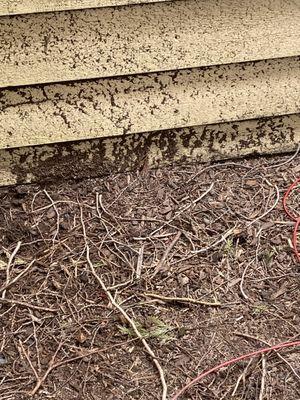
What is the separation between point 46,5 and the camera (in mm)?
2436

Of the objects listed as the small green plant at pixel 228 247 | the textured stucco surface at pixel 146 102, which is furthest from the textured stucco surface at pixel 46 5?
the small green plant at pixel 228 247

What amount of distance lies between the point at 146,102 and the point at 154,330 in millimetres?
1006

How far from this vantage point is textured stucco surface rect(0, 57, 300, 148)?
2.68 metres

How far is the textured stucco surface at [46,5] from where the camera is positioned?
7.90ft

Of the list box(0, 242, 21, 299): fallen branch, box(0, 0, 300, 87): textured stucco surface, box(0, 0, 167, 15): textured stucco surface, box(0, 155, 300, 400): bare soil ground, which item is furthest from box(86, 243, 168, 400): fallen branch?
box(0, 0, 167, 15): textured stucco surface

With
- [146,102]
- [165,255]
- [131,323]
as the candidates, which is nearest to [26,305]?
[131,323]

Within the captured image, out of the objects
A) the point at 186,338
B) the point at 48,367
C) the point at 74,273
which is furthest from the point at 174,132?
the point at 48,367

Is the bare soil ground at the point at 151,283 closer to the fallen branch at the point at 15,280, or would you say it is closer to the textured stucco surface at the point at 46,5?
the fallen branch at the point at 15,280

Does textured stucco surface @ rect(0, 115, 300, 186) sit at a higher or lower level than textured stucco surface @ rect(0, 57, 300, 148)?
lower

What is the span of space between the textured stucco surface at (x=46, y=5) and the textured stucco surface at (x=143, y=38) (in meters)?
0.03

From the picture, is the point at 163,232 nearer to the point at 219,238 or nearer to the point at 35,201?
the point at 219,238

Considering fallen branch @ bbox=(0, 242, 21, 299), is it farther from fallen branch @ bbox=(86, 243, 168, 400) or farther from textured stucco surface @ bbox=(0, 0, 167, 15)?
textured stucco surface @ bbox=(0, 0, 167, 15)

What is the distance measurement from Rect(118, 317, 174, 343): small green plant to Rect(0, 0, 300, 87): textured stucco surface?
1.03 m

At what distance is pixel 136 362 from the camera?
225 cm
